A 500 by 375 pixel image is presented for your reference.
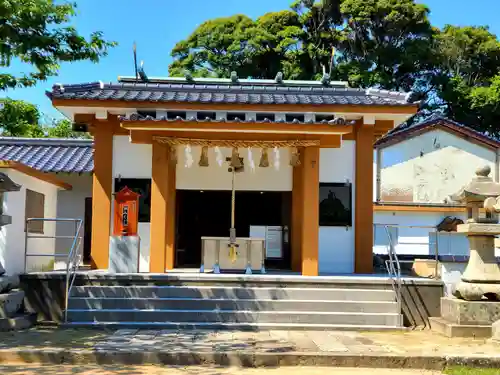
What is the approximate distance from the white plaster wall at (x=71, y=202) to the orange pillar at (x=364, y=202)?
756 cm

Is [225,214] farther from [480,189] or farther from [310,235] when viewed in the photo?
[480,189]

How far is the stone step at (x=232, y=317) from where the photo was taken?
10.2 m

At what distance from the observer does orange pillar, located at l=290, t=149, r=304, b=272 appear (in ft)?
45.1

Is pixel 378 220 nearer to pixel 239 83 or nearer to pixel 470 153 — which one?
pixel 470 153

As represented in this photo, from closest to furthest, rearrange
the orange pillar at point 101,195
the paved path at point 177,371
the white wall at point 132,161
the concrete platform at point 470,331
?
the paved path at point 177,371, the concrete platform at point 470,331, the orange pillar at point 101,195, the white wall at point 132,161

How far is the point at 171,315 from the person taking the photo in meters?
10.2

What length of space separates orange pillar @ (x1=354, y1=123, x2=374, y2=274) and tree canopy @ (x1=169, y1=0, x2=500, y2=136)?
15983 mm

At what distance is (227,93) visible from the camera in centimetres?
1451

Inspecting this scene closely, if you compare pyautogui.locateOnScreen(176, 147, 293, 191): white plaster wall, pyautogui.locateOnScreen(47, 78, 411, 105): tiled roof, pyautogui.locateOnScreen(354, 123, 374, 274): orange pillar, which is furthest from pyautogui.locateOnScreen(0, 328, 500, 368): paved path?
pyautogui.locateOnScreen(47, 78, 411, 105): tiled roof

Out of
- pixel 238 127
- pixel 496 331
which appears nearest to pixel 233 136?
pixel 238 127

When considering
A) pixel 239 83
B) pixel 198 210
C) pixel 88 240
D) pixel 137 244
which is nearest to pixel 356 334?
pixel 137 244

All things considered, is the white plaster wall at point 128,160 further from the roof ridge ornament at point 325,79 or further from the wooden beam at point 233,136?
the roof ridge ornament at point 325,79

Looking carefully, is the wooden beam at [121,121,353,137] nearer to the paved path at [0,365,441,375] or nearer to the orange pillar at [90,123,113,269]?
the orange pillar at [90,123,113,269]

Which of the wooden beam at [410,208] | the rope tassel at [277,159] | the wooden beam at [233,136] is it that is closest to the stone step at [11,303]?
the wooden beam at [233,136]
